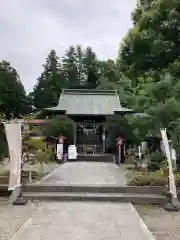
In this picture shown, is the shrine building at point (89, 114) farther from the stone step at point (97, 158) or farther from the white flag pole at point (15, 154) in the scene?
the white flag pole at point (15, 154)

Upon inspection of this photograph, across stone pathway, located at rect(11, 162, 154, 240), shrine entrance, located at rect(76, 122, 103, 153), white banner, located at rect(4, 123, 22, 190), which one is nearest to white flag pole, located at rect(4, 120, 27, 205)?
white banner, located at rect(4, 123, 22, 190)

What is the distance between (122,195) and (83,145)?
14858 millimetres

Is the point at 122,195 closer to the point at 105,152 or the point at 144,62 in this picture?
the point at 144,62

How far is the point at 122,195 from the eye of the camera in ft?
26.2

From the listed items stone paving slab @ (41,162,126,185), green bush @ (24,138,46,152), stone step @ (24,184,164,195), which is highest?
green bush @ (24,138,46,152)

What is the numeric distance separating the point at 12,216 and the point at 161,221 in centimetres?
264

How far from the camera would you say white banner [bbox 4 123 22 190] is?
7973 mm

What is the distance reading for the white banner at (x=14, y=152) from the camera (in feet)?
26.2

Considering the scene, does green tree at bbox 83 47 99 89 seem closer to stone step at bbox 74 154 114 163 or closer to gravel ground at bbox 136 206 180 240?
stone step at bbox 74 154 114 163

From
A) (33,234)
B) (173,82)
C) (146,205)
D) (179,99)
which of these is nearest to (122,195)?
(146,205)

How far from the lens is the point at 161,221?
605cm

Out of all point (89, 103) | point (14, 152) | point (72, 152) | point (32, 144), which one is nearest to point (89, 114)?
point (89, 103)

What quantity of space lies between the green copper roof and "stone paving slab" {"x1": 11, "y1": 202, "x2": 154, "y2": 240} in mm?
16199

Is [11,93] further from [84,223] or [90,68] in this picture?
[84,223]
